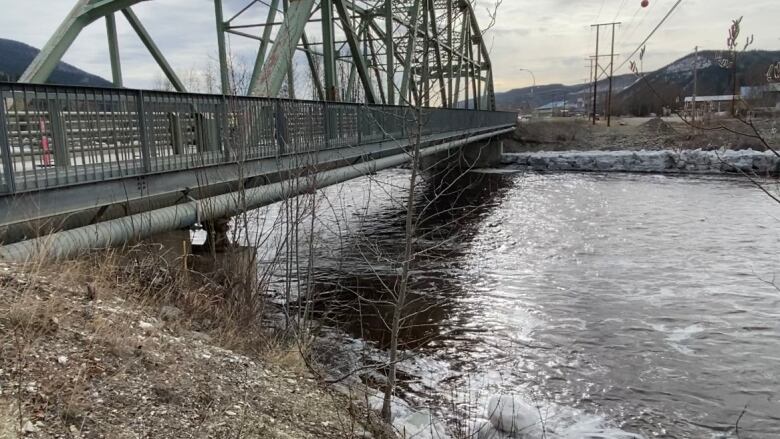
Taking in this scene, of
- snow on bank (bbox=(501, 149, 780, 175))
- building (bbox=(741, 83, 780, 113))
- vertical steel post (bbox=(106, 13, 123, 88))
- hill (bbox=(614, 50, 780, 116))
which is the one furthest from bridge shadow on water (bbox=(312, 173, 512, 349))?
snow on bank (bbox=(501, 149, 780, 175))

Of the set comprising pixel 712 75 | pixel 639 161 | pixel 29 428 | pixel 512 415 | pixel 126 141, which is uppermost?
pixel 712 75

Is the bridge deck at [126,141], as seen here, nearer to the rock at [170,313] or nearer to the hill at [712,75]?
the rock at [170,313]

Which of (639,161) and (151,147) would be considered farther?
(639,161)

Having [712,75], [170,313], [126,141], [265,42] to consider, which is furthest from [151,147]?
[265,42]

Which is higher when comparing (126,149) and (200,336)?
(126,149)

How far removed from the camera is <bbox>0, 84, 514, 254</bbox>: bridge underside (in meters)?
5.66

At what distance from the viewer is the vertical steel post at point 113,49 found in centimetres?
1387

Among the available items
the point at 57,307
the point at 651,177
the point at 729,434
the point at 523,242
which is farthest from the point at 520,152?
the point at 57,307

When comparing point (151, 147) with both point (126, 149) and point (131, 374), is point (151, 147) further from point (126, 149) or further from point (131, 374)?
point (131, 374)

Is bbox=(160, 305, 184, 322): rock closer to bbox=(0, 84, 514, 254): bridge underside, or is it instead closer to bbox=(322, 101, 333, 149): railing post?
bbox=(0, 84, 514, 254): bridge underside

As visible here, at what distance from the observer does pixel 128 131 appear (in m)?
7.02

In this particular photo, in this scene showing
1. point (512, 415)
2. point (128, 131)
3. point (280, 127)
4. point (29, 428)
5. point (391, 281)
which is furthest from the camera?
point (391, 281)

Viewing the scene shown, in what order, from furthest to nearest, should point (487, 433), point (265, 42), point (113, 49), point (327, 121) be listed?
1. point (265, 42)
2. point (113, 49)
3. point (327, 121)
4. point (487, 433)

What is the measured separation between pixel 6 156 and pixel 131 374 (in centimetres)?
255
